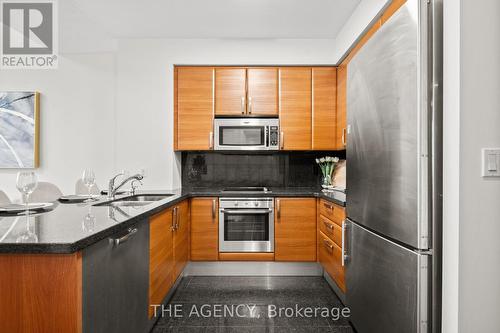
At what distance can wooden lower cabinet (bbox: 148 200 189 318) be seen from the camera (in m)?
1.97

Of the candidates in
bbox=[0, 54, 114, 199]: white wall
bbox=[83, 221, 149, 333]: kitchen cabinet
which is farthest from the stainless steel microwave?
bbox=[83, 221, 149, 333]: kitchen cabinet

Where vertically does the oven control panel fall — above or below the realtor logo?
below

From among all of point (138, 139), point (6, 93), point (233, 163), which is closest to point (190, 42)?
point (138, 139)

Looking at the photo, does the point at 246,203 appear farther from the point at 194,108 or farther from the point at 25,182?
the point at 25,182

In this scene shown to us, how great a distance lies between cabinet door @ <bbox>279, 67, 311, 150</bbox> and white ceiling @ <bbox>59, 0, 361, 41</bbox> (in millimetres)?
423

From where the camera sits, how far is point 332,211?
2.72 metres

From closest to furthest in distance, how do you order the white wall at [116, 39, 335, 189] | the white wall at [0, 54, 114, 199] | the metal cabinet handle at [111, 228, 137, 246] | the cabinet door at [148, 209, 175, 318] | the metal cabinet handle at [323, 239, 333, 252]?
1. the metal cabinet handle at [111, 228, 137, 246]
2. the cabinet door at [148, 209, 175, 318]
3. the metal cabinet handle at [323, 239, 333, 252]
4. the white wall at [116, 39, 335, 189]
5. the white wall at [0, 54, 114, 199]

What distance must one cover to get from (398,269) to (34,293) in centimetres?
148

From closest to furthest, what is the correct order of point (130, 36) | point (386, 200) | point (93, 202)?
point (386, 200) → point (93, 202) → point (130, 36)

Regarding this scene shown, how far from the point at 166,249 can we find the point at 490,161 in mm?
2033

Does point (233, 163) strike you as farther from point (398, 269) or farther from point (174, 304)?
point (398, 269)

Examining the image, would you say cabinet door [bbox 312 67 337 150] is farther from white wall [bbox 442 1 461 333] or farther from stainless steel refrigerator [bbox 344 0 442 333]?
white wall [bbox 442 1 461 333]

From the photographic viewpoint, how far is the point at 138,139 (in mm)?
3418

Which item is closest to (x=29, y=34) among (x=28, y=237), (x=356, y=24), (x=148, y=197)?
(x=148, y=197)
